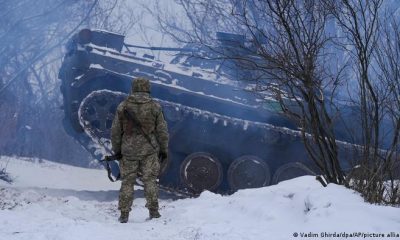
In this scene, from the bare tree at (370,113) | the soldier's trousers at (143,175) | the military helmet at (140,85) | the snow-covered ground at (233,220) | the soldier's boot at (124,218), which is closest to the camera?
the snow-covered ground at (233,220)

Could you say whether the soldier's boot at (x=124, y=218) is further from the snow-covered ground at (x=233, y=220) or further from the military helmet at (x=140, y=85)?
the military helmet at (x=140, y=85)

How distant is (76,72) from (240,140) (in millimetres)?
3855

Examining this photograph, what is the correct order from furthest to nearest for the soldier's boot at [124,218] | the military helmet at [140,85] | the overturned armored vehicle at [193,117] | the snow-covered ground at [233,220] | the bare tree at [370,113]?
the overturned armored vehicle at [193,117] < the military helmet at [140,85] < the soldier's boot at [124,218] < the bare tree at [370,113] < the snow-covered ground at [233,220]

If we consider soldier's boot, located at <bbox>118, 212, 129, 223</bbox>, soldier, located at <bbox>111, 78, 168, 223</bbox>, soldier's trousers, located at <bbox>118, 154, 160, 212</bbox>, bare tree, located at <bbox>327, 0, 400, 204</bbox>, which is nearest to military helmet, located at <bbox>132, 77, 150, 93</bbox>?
soldier, located at <bbox>111, 78, 168, 223</bbox>

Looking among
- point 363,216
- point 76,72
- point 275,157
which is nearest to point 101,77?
point 76,72

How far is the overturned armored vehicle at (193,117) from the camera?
1080cm

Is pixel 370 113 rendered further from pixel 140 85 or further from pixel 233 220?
pixel 140 85

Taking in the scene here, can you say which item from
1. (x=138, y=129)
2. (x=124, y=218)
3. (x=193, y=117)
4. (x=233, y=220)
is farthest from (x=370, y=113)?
(x=193, y=117)

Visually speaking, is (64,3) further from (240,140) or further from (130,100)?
(130,100)

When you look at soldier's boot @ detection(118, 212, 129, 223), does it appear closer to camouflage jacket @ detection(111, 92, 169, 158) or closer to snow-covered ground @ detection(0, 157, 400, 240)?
snow-covered ground @ detection(0, 157, 400, 240)

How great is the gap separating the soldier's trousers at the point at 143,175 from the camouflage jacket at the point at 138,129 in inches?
3.3

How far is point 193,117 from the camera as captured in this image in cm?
1097

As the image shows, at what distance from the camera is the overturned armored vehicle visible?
425 inches

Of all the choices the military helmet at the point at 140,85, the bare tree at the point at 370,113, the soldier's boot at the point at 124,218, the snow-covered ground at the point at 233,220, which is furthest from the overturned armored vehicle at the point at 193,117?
the soldier's boot at the point at 124,218
